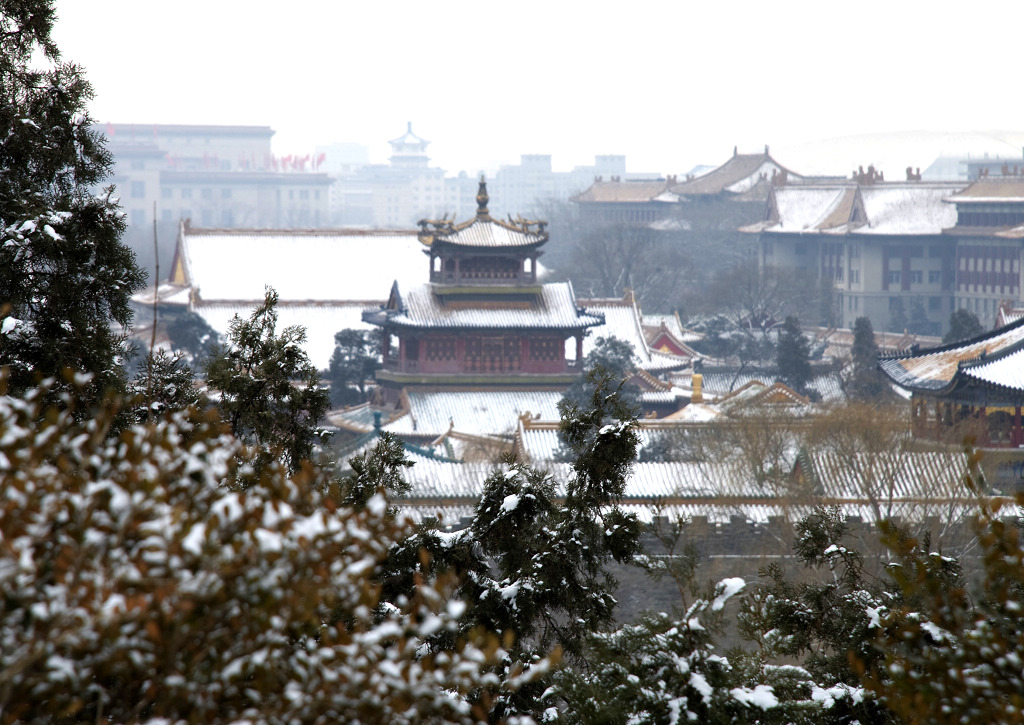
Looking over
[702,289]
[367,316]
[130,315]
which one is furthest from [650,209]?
[130,315]

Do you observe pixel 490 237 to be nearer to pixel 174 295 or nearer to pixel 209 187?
pixel 174 295

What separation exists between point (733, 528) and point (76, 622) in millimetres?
18928

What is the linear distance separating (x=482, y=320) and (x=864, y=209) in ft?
136

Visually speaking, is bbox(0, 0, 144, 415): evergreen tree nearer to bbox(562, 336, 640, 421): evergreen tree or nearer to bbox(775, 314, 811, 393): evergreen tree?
bbox(562, 336, 640, 421): evergreen tree

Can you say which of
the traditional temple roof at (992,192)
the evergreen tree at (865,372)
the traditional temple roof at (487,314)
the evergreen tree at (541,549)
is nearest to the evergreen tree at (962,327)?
the evergreen tree at (865,372)

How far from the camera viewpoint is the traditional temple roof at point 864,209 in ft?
229

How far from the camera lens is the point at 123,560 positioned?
4129 mm

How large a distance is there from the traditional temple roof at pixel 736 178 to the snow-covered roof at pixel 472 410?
189 feet

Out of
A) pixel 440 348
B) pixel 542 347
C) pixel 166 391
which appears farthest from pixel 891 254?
pixel 166 391

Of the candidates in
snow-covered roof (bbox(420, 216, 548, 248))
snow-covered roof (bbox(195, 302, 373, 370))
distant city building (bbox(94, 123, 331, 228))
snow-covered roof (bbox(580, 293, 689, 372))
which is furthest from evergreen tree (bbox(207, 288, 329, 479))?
distant city building (bbox(94, 123, 331, 228))

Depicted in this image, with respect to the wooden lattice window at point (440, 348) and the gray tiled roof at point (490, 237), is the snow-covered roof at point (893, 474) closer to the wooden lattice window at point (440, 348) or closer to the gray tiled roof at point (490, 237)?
the gray tiled roof at point (490, 237)

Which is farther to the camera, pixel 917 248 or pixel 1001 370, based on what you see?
pixel 917 248

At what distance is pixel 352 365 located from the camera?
37.1 metres

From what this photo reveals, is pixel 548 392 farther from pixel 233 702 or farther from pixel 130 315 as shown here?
pixel 233 702
